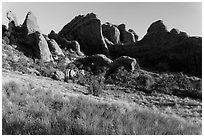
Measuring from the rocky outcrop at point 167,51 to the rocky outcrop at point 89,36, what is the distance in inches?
120

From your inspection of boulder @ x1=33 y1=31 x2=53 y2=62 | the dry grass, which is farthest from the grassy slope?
boulder @ x1=33 y1=31 x2=53 y2=62

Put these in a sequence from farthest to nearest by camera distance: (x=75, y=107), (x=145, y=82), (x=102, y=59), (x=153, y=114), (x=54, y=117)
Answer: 1. (x=102, y=59)
2. (x=145, y=82)
3. (x=153, y=114)
4. (x=75, y=107)
5. (x=54, y=117)

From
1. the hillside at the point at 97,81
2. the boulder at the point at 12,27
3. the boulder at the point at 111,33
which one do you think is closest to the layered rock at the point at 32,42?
the hillside at the point at 97,81

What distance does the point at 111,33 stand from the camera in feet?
255

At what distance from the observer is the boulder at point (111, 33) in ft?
253

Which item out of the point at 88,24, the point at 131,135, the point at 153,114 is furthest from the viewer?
the point at 88,24

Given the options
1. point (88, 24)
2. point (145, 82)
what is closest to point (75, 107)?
point (145, 82)

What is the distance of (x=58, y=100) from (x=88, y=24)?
2442 inches

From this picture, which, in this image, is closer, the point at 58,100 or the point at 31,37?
the point at 58,100

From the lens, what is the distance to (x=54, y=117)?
804cm

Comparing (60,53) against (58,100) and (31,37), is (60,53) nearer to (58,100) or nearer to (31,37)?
(31,37)

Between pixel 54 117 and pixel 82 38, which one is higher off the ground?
pixel 82 38

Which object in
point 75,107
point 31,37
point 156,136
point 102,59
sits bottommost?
point 156,136

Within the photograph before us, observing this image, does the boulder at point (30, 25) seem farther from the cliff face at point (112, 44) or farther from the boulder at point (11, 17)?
the boulder at point (11, 17)
